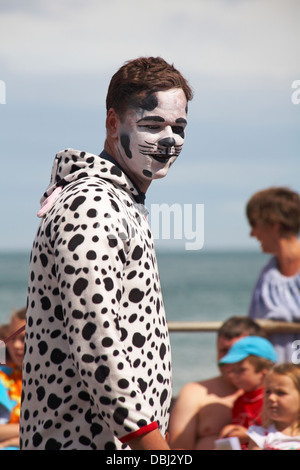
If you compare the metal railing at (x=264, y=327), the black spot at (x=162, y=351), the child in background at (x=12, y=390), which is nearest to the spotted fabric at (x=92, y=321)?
the black spot at (x=162, y=351)

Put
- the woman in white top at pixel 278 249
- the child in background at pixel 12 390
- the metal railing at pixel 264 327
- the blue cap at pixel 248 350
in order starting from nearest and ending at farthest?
the child in background at pixel 12 390 < the blue cap at pixel 248 350 < the metal railing at pixel 264 327 < the woman in white top at pixel 278 249

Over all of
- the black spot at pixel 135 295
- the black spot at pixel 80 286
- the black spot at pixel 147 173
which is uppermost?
the black spot at pixel 147 173

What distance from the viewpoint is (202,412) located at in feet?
12.6

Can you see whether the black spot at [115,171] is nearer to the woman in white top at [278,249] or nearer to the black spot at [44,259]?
the black spot at [44,259]

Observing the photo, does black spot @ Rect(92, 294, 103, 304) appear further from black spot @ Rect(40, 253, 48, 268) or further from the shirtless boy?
the shirtless boy

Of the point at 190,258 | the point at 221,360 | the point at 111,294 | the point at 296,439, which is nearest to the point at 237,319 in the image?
the point at 221,360

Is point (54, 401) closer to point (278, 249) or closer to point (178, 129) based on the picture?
point (178, 129)

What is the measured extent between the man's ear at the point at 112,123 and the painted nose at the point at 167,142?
0.11 m

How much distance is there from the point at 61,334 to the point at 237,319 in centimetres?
259

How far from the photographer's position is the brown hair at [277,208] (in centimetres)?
457

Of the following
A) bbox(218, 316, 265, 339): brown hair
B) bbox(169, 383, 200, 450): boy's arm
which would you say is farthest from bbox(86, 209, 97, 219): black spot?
bbox(218, 316, 265, 339): brown hair

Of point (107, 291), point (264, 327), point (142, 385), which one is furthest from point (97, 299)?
point (264, 327)

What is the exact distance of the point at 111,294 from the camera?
5.13 feet
